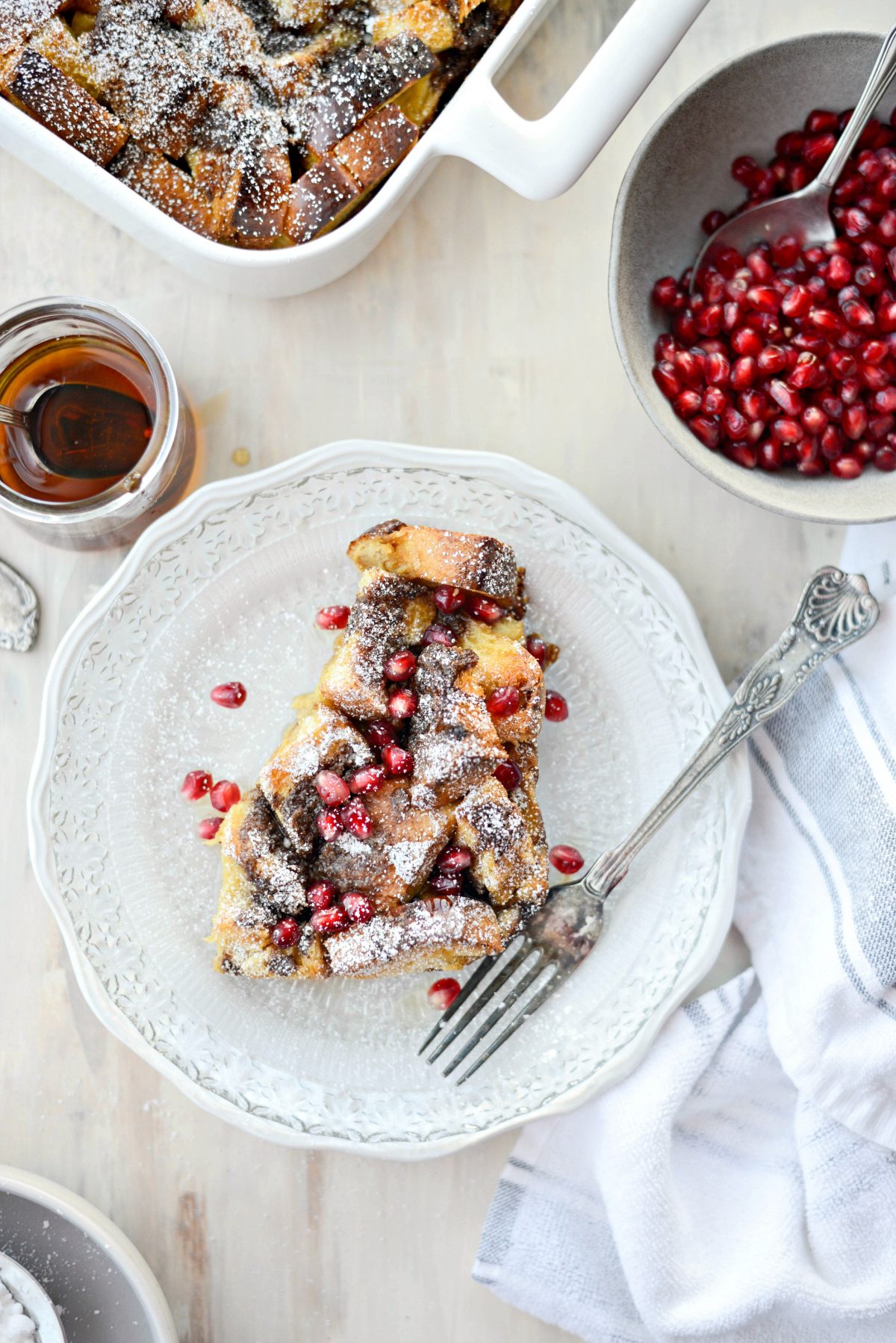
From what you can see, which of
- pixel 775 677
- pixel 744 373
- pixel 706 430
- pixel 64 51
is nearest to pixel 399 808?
pixel 775 677

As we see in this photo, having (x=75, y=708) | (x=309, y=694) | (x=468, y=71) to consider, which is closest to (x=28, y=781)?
(x=75, y=708)

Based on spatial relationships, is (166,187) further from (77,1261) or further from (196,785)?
(77,1261)

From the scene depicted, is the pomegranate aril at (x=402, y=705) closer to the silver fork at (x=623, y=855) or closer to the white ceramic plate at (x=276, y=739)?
the white ceramic plate at (x=276, y=739)

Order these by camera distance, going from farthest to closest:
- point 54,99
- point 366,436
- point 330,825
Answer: point 366,436 < point 330,825 < point 54,99

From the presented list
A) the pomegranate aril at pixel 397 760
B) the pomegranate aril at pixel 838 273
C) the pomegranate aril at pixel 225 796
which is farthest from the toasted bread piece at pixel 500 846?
the pomegranate aril at pixel 838 273

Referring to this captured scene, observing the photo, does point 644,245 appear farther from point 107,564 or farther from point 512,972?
point 512,972

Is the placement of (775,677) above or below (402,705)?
below
